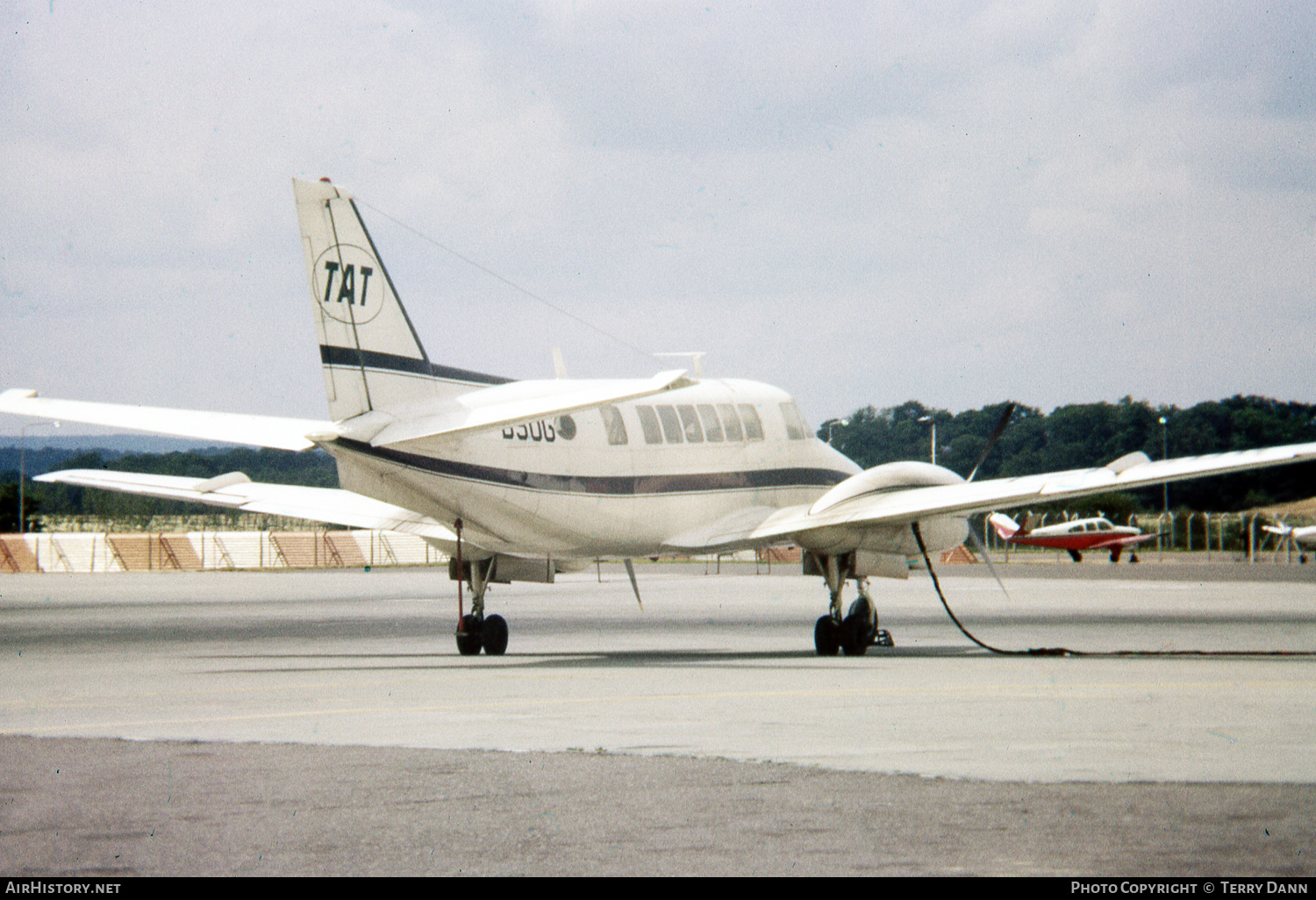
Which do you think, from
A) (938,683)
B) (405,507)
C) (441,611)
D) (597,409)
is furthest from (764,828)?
(441,611)

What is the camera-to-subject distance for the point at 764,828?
7109 millimetres

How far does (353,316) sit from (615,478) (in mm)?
4645

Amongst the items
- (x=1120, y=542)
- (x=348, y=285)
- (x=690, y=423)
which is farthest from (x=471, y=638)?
(x=1120, y=542)

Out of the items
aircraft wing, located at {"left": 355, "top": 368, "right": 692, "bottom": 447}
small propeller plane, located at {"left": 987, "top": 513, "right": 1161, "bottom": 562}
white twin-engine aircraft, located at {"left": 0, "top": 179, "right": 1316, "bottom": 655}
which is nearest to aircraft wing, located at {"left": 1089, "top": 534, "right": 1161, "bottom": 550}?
small propeller plane, located at {"left": 987, "top": 513, "right": 1161, "bottom": 562}

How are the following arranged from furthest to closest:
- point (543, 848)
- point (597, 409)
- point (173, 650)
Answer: point (173, 650) < point (597, 409) < point (543, 848)

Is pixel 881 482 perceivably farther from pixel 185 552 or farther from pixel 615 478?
pixel 185 552

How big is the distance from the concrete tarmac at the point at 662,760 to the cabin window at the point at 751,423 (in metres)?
3.52

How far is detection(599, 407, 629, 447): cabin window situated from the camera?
65.6 feet

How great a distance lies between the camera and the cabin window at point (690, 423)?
2145 cm

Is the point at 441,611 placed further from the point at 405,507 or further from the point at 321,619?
the point at 405,507

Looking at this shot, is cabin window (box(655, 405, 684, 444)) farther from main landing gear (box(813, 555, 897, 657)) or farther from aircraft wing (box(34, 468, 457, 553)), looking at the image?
aircraft wing (box(34, 468, 457, 553))

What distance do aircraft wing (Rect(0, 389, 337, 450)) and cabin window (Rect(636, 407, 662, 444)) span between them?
5.22 m

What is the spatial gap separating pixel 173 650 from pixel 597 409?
8.65 m

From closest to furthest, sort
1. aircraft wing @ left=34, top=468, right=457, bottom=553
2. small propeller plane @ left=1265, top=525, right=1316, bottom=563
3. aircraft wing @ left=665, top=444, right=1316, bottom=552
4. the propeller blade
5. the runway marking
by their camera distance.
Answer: the runway marking
aircraft wing @ left=665, top=444, right=1316, bottom=552
aircraft wing @ left=34, top=468, right=457, bottom=553
the propeller blade
small propeller plane @ left=1265, top=525, right=1316, bottom=563
